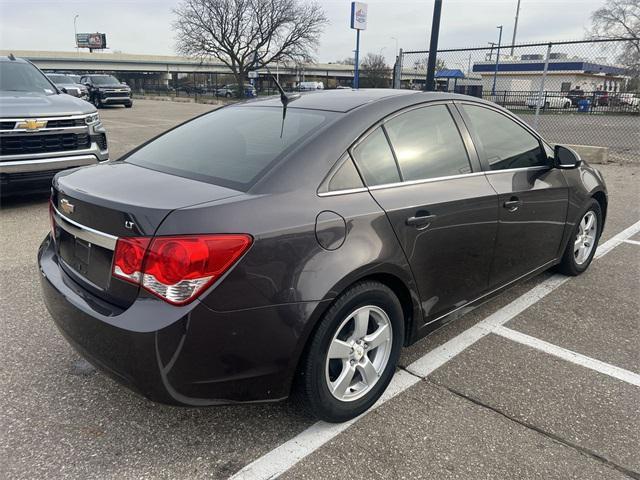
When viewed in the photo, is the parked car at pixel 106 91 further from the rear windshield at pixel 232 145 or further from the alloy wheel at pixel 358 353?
the alloy wheel at pixel 358 353

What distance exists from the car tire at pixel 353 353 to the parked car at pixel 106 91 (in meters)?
28.9

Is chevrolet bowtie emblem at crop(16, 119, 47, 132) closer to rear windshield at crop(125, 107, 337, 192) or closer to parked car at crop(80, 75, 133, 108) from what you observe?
rear windshield at crop(125, 107, 337, 192)

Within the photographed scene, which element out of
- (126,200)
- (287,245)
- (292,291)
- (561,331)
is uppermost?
(126,200)

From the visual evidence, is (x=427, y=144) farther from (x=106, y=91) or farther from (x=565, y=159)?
(x=106, y=91)

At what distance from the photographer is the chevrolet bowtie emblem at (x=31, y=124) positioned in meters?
5.91

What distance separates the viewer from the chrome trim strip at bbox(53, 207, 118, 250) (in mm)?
2083

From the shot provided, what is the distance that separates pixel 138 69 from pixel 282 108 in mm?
92917

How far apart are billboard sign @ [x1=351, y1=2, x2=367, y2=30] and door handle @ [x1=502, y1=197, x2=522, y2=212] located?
93.7 feet

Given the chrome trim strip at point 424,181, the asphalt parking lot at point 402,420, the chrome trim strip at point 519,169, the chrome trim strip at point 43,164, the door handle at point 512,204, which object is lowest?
the asphalt parking lot at point 402,420

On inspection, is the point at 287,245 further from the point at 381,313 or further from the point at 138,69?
the point at 138,69

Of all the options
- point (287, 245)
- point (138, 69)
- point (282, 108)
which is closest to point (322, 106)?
point (282, 108)

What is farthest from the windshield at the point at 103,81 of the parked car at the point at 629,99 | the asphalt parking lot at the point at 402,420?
the asphalt parking lot at the point at 402,420

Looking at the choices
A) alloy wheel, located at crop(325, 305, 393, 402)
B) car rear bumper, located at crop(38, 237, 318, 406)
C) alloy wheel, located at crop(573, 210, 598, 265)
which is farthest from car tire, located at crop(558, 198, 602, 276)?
car rear bumper, located at crop(38, 237, 318, 406)

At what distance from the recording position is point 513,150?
3467mm
